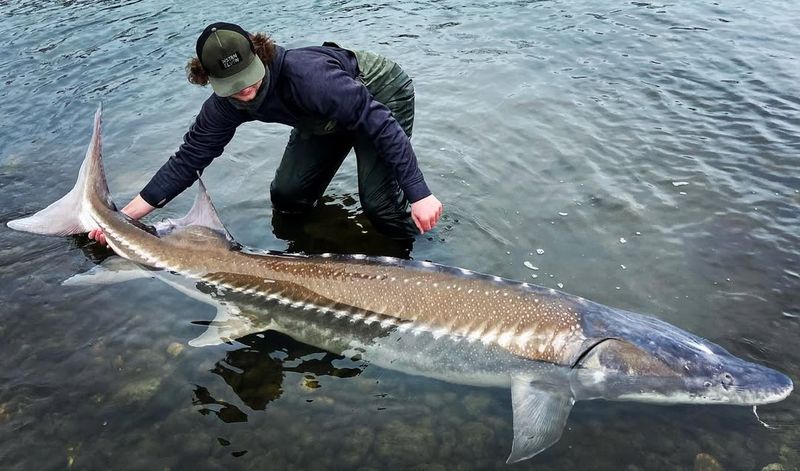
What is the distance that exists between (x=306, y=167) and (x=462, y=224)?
56.1 inches

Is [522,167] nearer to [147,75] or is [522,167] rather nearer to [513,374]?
[513,374]

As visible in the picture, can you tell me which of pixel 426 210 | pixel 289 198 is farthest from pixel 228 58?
pixel 289 198

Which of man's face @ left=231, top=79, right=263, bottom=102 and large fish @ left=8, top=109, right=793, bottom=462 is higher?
man's face @ left=231, top=79, right=263, bottom=102

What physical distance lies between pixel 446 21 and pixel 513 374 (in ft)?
28.6

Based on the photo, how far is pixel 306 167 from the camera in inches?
210

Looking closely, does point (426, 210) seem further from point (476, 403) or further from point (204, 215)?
point (204, 215)

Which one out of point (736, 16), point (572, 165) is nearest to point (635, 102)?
point (572, 165)

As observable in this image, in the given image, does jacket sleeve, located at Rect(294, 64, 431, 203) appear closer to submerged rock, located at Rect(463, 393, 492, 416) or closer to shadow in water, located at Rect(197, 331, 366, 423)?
shadow in water, located at Rect(197, 331, 366, 423)

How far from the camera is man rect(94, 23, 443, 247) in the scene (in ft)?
12.3

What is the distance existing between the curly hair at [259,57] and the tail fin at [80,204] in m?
1.03

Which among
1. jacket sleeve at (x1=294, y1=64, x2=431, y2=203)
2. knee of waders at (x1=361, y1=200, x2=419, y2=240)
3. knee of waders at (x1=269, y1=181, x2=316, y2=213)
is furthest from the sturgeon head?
knee of waders at (x1=269, y1=181, x2=316, y2=213)

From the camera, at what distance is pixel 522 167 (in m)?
6.47

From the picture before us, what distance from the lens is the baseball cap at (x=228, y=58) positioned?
3.57m

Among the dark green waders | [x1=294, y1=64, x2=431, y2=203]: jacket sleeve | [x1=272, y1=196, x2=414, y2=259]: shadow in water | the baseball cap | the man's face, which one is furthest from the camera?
[x1=272, y1=196, x2=414, y2=259]: shadow in water
